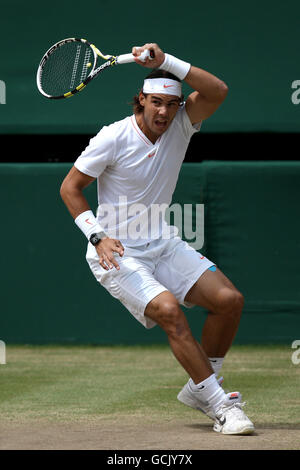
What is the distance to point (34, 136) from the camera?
986cm

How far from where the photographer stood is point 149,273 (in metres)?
5.33

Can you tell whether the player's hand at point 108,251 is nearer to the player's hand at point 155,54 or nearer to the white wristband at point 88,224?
the white wristband at point 88,224

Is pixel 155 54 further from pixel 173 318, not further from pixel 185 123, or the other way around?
pixel 173 318

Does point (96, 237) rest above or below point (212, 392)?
above

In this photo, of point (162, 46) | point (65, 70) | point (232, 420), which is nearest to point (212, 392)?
point (232, 420)

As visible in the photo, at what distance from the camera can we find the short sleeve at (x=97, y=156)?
526 centimetres

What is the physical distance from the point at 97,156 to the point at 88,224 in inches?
15.5

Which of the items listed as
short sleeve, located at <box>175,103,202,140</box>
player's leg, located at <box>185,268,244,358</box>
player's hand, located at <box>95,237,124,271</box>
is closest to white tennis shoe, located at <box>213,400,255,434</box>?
player's leg, located at <box>185,268,244,358</box>

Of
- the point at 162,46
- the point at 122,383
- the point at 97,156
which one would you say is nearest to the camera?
the point at 97,156

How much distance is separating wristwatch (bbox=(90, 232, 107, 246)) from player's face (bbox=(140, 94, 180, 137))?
716 mm

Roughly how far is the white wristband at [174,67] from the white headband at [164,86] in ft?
0.41

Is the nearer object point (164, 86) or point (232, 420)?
point (232, 420)

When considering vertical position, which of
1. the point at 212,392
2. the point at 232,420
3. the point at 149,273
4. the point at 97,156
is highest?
the point at 97,156

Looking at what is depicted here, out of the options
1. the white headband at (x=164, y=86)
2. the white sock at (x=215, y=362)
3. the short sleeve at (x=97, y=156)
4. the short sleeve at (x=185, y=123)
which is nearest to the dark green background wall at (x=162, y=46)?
the short sleeve at (x=185, y=123)
